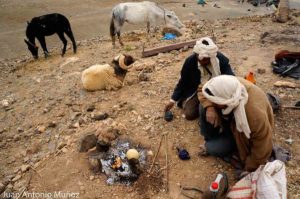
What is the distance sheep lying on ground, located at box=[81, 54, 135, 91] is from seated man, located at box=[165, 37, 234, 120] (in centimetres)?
152

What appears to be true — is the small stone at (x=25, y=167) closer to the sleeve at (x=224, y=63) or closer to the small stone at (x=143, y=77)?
the small stone at (x=143, y=77)

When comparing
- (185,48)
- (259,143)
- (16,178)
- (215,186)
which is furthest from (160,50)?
(215,186)

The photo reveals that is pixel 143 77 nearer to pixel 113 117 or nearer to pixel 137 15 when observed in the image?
pixel 113 117

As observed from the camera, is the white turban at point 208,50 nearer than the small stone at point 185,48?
Yes

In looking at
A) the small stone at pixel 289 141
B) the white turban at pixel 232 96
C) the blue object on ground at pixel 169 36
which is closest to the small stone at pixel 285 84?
the small stone at pixel 289 141

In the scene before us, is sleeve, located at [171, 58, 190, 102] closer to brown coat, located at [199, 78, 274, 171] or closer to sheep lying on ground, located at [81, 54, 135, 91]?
brown coat, located at [199, 78, 274, 171]

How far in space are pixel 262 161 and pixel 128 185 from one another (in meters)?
1.43

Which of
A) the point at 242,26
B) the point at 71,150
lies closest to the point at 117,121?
the point at 71,150

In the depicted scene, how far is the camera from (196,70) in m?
3.96

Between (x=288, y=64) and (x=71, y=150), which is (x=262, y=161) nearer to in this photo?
(x=71, y=150)

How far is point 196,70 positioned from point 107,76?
203cm

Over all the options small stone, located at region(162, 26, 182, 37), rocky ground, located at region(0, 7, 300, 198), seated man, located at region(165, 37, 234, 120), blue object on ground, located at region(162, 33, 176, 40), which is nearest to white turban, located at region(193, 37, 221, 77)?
seated man, located at region(165, 37, 234, 120)

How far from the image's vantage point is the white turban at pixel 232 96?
2.77m

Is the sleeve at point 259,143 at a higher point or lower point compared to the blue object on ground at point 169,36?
higher
